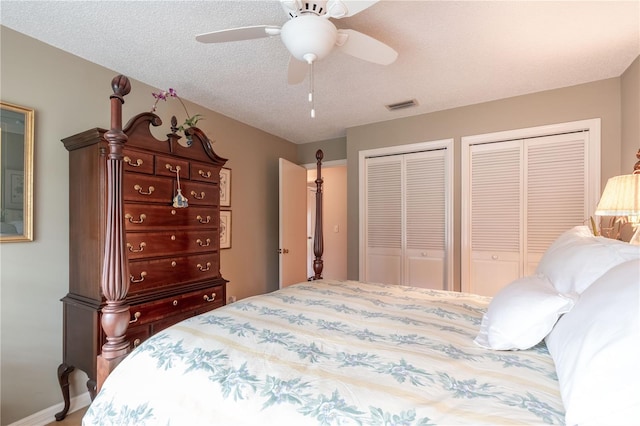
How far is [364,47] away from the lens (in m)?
1.63

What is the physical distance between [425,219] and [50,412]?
353 centimetres

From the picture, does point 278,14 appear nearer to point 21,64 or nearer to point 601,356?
point 21,64

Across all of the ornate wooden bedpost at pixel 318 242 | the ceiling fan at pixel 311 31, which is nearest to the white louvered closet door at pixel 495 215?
the ornate wooden bedpost at pixel 318 242

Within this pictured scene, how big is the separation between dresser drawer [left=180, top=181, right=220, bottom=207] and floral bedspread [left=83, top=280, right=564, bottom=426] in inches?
46.6

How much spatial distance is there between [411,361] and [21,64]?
9.04 ft

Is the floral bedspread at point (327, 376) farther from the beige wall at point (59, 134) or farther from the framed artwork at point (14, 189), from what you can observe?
the framed artwork at point (14, 189)

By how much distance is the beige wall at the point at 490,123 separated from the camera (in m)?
2.53

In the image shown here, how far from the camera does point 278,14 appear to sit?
171 cm

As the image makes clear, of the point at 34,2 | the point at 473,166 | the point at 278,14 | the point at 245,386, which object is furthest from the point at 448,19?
the point at 34,2

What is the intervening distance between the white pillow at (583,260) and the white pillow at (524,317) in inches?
2.7

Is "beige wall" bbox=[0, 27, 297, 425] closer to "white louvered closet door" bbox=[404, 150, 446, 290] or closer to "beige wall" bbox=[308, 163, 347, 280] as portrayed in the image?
"white louvered closet door" bbox=[404, 150, 446, 290]

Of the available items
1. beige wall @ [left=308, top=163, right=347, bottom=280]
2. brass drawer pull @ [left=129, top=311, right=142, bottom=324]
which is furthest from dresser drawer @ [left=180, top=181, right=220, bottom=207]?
beige wall @ [left=308, top=163, right=347, bottom=280]

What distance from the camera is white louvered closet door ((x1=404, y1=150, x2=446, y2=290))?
328 cm

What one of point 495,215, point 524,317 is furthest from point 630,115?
point 524,317
